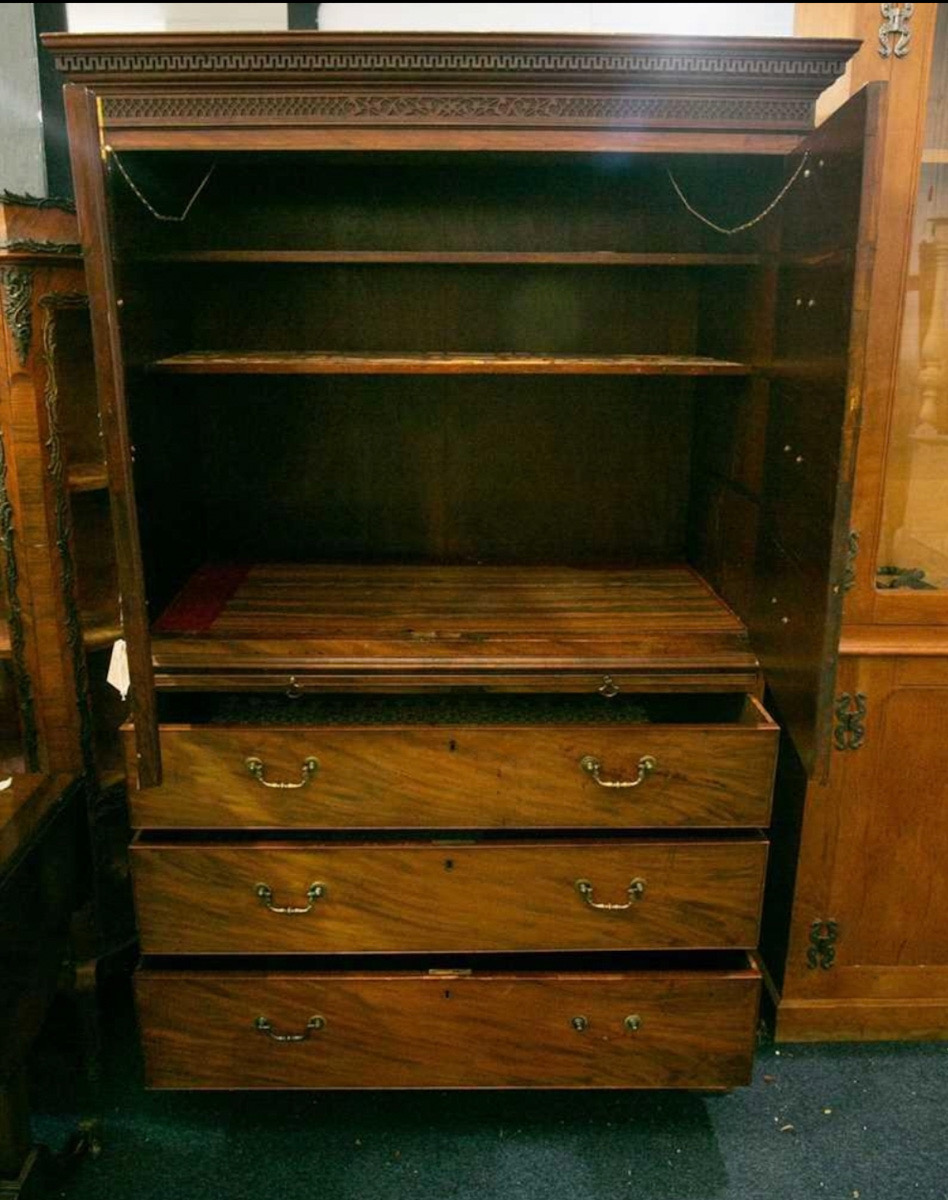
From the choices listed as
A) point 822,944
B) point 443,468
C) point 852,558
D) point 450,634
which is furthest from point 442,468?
point 822,944

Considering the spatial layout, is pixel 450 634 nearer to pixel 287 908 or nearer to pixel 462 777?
pixel 462 777

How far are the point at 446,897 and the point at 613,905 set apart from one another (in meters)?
0.27

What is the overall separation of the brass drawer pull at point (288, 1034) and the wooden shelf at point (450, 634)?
546mm

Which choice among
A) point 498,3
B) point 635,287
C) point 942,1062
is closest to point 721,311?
point 635,287

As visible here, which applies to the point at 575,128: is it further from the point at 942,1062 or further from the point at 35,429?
the point at 942,1062

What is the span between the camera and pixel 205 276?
5.97 ft

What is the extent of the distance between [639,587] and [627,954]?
2.14 ft

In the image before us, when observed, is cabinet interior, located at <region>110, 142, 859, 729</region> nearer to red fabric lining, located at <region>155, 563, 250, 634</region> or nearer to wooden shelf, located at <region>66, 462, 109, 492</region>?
red fabric lining, located at <region>155, 563, 250, 634</region>

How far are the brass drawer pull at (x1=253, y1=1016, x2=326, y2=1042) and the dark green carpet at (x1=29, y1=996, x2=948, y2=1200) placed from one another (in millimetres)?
235

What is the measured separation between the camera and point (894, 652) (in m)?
1.62

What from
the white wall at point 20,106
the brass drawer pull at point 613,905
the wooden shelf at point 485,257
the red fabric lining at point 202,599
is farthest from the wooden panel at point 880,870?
the white wall at point 20,106

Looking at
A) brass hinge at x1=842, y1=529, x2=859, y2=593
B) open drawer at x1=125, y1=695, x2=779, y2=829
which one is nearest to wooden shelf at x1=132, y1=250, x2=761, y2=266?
brass hinge at x1=842, y1=529, x2=859, y2=593

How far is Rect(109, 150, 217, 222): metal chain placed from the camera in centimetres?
140

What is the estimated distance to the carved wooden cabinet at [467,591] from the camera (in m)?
1.34
